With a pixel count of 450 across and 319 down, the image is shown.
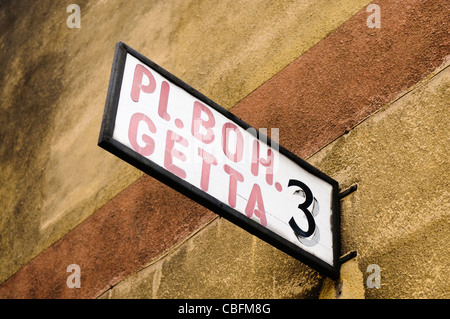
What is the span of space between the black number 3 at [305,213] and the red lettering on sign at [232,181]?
0.32 m

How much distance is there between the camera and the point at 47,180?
575 cm

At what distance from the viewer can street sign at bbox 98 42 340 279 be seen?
2.66m

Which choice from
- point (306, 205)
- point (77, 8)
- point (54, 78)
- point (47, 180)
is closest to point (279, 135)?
point (306, 205)

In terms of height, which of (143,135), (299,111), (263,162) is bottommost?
(143,135)

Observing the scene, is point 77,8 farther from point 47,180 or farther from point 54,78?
point 47,180

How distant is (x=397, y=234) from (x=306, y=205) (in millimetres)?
432

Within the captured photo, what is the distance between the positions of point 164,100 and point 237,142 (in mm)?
400

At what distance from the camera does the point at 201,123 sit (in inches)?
115

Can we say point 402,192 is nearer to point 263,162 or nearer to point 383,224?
point 383,224

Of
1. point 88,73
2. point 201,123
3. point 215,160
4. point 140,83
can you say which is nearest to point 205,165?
point 215,160

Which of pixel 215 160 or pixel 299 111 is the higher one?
pixel 299 111

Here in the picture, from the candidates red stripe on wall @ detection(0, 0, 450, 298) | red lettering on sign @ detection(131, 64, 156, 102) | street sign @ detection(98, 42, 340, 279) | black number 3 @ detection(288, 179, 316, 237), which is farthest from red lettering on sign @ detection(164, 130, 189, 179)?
red stripe on wall @ detection(0, 0, 450, 298)

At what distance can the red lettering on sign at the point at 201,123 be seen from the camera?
9.43 feet
